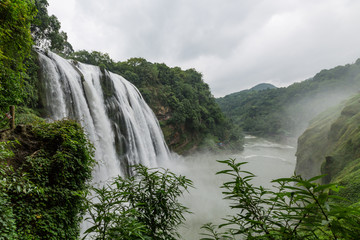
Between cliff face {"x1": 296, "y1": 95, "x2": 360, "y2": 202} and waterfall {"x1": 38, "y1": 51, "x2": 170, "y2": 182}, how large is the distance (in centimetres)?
753

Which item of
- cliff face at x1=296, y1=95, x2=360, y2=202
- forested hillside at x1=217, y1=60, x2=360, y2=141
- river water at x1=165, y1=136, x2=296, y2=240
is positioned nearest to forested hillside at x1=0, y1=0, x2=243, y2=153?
river water at x1=165, y1=136, x2=296, y2=240

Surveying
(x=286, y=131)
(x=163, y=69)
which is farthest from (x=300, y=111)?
(x=163, y=69)

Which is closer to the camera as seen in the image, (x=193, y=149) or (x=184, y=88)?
(x=193, y=149)

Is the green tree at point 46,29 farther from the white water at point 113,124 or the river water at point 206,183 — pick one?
the river water at point 206,183

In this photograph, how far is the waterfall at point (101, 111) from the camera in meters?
8.38

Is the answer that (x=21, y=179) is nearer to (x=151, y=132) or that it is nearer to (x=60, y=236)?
(x=60, y=236)

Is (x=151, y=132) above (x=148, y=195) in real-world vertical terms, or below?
above

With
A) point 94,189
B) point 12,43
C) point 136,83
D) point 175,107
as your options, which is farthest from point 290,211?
point 136,83

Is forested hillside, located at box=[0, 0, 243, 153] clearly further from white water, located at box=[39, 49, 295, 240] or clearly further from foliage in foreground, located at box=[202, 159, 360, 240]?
foliage in foreground, located at box=[202, 159, 360, 240]

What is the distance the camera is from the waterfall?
8375 millimetres

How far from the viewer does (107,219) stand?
1095mm

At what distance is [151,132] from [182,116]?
7543 millimetres

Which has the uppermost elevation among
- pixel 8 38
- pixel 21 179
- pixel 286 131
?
pixel 8 38

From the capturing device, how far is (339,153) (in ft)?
19.1
